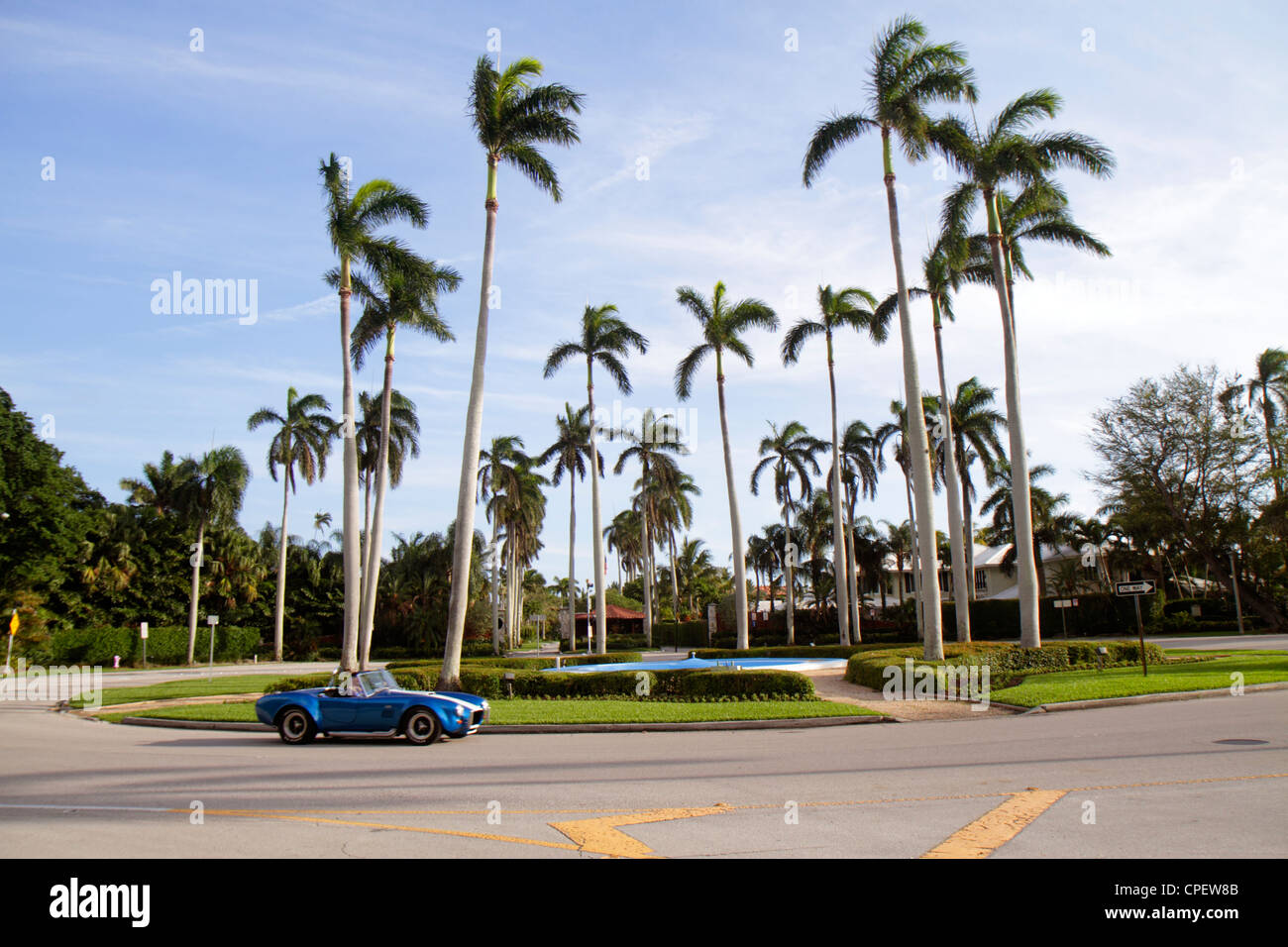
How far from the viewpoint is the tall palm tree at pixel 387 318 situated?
2791 cm

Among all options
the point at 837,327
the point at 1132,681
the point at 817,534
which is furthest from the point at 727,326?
the point at 817,534

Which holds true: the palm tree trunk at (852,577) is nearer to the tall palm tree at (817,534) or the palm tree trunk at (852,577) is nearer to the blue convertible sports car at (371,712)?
the tall palm tree at (817,534)

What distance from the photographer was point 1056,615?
186 feet

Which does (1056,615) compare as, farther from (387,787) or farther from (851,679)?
(387,787)

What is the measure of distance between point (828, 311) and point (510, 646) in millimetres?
43344

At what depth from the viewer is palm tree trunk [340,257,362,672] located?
26.8 m

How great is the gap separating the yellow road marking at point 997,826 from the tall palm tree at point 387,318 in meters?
24.6

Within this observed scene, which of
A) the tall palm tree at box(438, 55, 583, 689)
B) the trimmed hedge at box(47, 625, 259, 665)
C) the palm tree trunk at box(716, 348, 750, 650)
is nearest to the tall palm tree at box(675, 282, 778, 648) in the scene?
the palm tree trunk at box(716, 348, 750, 650)

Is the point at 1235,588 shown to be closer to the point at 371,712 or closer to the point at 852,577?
the point at 852,577

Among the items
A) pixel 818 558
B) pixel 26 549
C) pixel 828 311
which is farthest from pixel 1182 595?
pixel 26 549

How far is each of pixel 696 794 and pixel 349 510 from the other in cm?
2135

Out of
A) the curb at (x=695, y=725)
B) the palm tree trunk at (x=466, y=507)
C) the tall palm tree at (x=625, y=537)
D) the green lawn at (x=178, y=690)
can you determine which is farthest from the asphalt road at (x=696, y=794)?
the tall palm tree at (x=625, y=537)

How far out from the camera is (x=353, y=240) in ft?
88.1

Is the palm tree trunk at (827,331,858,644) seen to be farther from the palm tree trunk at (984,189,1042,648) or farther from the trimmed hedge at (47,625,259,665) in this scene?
the trimmed hedge at (47,625,259,665)
